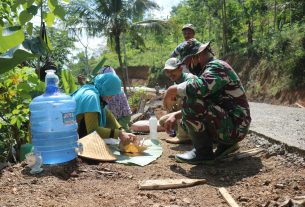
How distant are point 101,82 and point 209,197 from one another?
1.74 m

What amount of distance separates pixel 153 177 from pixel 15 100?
1610 mm

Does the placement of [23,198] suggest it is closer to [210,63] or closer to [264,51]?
[210,63]

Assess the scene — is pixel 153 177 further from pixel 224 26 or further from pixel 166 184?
pixel 224 26

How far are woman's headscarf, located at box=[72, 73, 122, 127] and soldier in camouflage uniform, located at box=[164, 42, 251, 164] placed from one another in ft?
1.94

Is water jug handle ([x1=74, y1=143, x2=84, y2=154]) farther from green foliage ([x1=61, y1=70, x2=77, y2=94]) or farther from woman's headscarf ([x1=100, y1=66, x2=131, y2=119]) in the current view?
woman's headscarf ([x1=100, y1=66, x2=131, y2=119])

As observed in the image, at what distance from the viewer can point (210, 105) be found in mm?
3432

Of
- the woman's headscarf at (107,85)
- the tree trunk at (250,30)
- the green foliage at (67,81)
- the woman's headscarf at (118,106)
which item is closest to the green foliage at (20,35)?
the woman's headscarf at (107,85)

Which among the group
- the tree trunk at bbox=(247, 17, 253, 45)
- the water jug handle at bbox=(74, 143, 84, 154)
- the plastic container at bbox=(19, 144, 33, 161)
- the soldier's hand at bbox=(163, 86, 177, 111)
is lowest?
the plastic container at bbox=(19, 144, 33, 161)

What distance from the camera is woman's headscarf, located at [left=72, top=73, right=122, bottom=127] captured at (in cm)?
351

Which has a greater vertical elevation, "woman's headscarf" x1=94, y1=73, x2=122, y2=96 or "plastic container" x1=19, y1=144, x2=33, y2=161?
"woman's headscarf" x1=94, y1=73, x2=122, y2=96

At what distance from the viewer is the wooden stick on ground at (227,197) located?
7.64ft

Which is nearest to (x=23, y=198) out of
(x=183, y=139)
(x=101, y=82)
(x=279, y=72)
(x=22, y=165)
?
(x=22, y=165)

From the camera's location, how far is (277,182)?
2.69 metres

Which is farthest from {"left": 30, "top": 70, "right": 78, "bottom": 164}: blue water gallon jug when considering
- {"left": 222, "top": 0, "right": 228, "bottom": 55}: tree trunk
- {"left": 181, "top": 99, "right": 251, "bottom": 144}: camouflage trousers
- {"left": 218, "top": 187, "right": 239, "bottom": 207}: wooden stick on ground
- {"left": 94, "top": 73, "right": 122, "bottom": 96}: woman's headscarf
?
{"left": 222, "top": 0, "right": 228, "bottom": 55}: tree trunk
